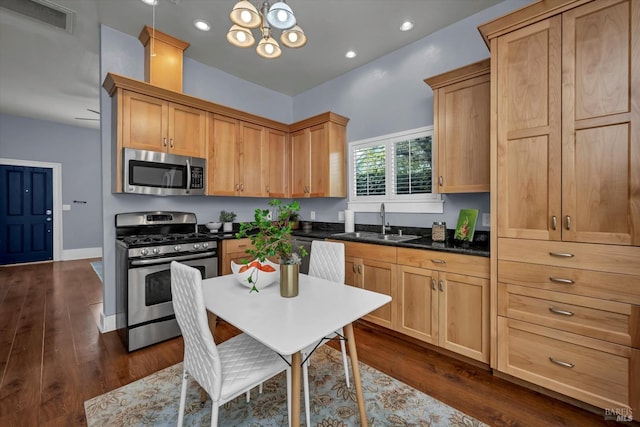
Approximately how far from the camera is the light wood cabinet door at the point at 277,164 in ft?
12.8

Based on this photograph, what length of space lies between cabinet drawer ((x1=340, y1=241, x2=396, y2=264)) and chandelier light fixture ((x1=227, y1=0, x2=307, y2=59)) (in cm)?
182

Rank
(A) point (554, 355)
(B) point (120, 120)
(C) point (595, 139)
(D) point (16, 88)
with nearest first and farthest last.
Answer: (C) point (595, 139) < (A) point (554, 355) < (B) point (120, 120) < (D) point (16, 88)

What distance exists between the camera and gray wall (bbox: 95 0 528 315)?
109 inches

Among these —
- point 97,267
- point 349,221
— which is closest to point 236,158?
point 349,221

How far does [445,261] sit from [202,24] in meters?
3.22

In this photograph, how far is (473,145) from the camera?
2.36 meters

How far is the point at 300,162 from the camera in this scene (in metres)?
3.94

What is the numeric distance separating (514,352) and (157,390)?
2466 mm

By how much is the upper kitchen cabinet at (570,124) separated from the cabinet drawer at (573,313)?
0.36 meters

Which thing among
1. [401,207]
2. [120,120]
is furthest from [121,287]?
[401,207]

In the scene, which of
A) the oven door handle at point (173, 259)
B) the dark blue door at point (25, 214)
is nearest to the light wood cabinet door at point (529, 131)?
the oven door handle at point (173, 259)

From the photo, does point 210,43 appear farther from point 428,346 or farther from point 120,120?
point 428,346

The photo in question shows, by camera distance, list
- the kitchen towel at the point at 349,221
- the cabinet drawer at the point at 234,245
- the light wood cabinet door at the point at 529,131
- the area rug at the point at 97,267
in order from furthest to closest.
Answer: the area rug at the point at 97,267, the kitchen towel at the point at 349,221, the cabinet drawer at the point at 234,245, the light wood cabinet door at the point at 529,131

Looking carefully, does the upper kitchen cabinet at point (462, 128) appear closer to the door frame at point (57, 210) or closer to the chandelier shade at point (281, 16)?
the chandelier shade at point (281, 16)
